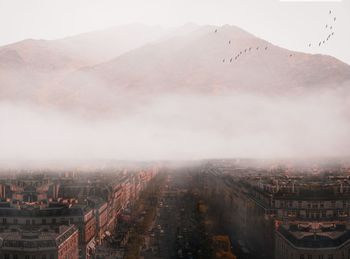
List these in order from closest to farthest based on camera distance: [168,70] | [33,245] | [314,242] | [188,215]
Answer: [314,242], [33,245], [188,215], [168,70]

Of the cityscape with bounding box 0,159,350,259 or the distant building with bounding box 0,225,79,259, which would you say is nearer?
the distant building with bounding box 0,225,79,259

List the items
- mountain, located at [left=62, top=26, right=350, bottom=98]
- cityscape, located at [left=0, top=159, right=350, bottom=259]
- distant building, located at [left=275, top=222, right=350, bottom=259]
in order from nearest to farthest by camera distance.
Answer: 1. distant building, located at [left=275, top=222, right=350, bottom=259]
2. cityscape, located at [left=0, top=159, right=350, bottom=259]
3. mountain, located at [left=62, top=26, right=350, bottom=98]

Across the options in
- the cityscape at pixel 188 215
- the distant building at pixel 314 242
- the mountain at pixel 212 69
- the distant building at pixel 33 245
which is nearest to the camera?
the distant building at pixel 314 242

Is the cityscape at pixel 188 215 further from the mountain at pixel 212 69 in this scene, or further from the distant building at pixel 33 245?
the mountain at pixel 212 69

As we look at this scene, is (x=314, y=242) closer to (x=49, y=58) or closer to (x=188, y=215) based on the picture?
(x=188, y=215)

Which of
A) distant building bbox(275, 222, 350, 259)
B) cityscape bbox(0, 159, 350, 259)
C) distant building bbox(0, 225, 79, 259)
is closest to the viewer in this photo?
distant building bbox(275, 222, 350, 259)

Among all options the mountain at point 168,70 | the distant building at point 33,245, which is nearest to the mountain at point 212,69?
the mountain at point 168,70

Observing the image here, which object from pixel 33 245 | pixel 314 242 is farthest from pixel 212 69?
pixel 33 245

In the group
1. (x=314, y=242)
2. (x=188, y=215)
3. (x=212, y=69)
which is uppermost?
(x=212, y=69)

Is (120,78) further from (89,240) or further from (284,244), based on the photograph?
(284,244)

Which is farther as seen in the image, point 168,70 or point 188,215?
point 168,70

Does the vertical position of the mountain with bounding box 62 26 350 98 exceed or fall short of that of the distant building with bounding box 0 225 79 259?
it exceeds it

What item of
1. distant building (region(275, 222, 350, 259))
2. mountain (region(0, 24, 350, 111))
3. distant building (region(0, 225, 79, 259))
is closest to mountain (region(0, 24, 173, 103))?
mountain (region(0, 24, 350, 111))

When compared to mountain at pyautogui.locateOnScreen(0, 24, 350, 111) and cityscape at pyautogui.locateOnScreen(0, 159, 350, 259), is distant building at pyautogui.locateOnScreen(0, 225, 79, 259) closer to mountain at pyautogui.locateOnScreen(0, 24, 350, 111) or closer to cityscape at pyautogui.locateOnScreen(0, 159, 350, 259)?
cityscape at pyautogui.locateOnScreen(0, 159, 350, 259)
